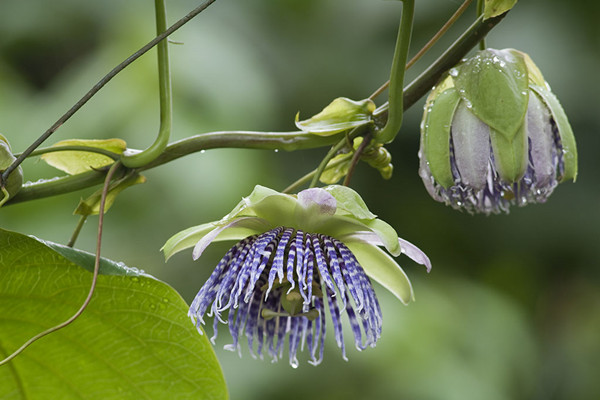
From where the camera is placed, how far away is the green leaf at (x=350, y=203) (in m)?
0.48

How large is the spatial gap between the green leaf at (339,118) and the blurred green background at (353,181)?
62.8 inches

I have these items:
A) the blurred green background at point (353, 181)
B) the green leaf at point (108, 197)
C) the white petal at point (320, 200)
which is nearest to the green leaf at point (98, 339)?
the green leaf at point (108, 197)

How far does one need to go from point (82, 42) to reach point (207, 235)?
258 cm

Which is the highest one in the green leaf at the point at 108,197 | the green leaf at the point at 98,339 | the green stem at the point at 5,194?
the green stem at the point at 5,194

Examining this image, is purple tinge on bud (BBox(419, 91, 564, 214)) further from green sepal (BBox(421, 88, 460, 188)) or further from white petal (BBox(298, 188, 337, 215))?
white petal (BBox(298, 188, 337, 215))

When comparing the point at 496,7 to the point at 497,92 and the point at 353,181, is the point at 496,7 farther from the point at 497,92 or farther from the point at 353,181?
the point at 353,181

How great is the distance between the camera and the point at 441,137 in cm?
56

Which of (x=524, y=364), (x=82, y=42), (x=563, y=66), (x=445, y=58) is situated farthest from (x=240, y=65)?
(x=445, y=58)

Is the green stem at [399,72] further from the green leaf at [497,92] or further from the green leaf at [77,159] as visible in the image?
the green leaf at [77,159]

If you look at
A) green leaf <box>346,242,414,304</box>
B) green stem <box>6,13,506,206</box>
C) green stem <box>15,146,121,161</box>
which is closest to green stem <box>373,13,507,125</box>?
green stem <box>6,13,506,206</box>

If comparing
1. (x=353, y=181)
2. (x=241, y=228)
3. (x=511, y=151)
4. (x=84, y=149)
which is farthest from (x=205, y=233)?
(x=353, y=181)

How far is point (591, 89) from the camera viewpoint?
2729mm

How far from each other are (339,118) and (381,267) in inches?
5.0

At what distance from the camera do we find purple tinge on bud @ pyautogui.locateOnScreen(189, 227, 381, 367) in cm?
50
